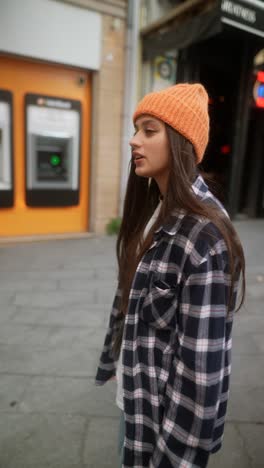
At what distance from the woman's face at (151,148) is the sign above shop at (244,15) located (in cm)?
515

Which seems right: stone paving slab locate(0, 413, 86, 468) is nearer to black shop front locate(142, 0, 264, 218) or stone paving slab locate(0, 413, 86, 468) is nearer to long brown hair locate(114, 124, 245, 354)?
long brown hair locate(114, 124, 245, 354)

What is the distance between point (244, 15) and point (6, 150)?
14.3ft

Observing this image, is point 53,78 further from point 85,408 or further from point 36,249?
point 85,408

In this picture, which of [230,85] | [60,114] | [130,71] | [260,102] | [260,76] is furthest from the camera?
[230,85]

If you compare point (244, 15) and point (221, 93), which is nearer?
point (244, 15)

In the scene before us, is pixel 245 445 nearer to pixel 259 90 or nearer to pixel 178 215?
pixel 178 215

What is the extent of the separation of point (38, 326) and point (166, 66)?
6.04 m

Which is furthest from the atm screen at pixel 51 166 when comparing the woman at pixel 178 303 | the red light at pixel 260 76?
the woman at pixel 178 303

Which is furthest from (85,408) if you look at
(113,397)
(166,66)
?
(166,66)

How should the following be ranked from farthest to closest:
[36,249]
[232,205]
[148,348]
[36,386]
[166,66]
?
[232,205] → [166,66] → [36,249] → [36,386] → [148,348]

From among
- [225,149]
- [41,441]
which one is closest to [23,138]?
[225,149]

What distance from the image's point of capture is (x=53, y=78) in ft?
21.7

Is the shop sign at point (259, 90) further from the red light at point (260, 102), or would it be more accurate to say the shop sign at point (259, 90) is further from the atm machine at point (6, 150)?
the atm machine at point (6, 150)

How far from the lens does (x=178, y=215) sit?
1233mm
